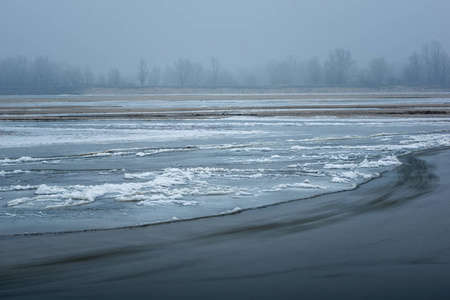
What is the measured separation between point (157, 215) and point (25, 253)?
8.92ft

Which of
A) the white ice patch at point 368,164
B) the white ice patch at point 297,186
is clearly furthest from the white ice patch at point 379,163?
the white ice patch at point 297,186

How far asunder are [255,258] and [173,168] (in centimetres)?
821

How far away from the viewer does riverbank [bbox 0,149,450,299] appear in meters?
6.29

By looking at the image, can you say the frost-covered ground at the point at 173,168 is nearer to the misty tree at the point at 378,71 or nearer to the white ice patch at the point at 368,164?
the white ice patch at the point at 368,164

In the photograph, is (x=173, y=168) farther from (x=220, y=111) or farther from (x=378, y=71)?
(x=378, y=71)

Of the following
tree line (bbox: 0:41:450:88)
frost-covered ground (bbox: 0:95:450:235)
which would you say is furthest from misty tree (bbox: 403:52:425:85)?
frost-covered ground (bbox: 0:95:450:235)

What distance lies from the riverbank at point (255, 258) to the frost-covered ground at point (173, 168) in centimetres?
93

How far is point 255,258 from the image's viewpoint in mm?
7383

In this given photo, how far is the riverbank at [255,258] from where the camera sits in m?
6.29

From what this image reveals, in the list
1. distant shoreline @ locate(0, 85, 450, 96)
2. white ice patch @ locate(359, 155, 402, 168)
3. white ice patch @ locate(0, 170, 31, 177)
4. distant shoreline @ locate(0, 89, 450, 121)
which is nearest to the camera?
white ice patch @ locate(0, 170, 31, 177)

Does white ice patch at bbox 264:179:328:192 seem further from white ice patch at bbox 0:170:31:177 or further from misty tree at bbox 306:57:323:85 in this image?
misty tree at bbox 306:57:323:85

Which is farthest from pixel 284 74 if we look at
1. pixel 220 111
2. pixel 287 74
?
pixel 220 111

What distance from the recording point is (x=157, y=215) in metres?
9.82

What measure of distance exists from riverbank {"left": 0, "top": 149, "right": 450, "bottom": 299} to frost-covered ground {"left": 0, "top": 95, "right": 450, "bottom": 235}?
929 millimetres
